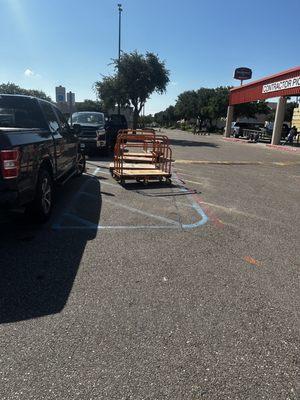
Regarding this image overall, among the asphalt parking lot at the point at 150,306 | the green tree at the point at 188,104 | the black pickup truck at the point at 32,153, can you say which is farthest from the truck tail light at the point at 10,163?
the green tree at the point at 188,104

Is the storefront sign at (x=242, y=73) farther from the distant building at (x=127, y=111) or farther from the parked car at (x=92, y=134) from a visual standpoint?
the parked car at (x=92, y=134)

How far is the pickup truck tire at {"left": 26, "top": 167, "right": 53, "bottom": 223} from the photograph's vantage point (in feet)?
17.8

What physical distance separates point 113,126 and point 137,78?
15350mm

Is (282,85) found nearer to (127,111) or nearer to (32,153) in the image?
(127,111)

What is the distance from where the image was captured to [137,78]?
33.3 metres

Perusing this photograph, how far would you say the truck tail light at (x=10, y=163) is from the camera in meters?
4.36

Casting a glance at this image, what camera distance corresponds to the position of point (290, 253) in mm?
4922

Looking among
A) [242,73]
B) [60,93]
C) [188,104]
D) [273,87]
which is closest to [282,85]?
[273,87]

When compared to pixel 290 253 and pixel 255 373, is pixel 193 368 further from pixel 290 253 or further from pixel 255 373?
pixel 290 253

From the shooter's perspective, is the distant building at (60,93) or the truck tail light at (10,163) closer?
the truck tail light at (10,163)

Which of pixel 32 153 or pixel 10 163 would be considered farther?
pixel 32 153

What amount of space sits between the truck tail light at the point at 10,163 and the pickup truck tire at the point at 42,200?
888 mm

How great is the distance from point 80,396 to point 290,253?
11.7 ft

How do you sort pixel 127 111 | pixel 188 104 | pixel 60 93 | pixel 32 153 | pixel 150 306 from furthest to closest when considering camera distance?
pixel 188 104 < pixel 127 111 < pixel 60 93 < pixel 32 153 < pixel 150 306
